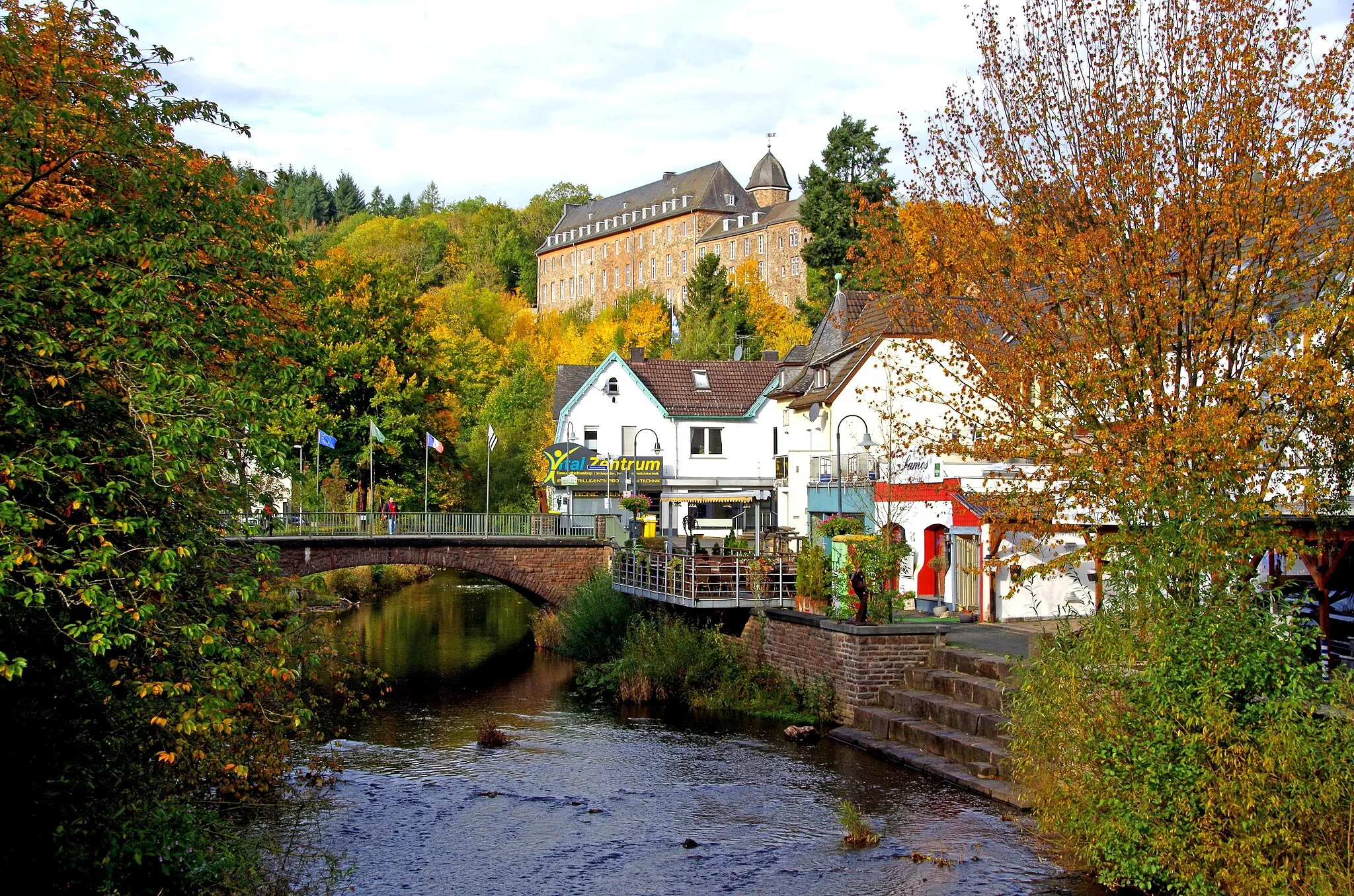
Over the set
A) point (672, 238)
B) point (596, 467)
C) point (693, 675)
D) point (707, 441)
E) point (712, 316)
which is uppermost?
point (672, 238)

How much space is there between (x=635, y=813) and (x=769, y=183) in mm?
108805

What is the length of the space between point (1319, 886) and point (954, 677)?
422 inches

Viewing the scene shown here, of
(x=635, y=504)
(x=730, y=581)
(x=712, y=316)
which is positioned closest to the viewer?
(x=730, y=581)

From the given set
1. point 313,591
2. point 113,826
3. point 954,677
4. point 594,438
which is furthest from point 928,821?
point 594,438

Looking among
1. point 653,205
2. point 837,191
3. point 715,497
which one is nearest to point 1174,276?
point 715,497

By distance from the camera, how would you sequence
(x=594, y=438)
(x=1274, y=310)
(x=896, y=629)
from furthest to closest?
(x=594, y=438), (x=896, y=629), (x=1274, y=310)

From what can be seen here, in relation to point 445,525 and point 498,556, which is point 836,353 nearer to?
point 498,556

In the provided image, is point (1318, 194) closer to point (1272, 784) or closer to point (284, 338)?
point (1272, 784)

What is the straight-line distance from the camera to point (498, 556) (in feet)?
128

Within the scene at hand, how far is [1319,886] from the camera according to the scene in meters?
11.7

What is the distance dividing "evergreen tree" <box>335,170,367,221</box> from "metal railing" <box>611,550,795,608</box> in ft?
503

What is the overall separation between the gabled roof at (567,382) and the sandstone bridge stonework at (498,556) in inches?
652

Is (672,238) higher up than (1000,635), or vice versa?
(672,238)

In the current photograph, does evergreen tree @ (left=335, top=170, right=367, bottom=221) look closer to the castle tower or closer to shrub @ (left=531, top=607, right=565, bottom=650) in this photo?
the castle tower
